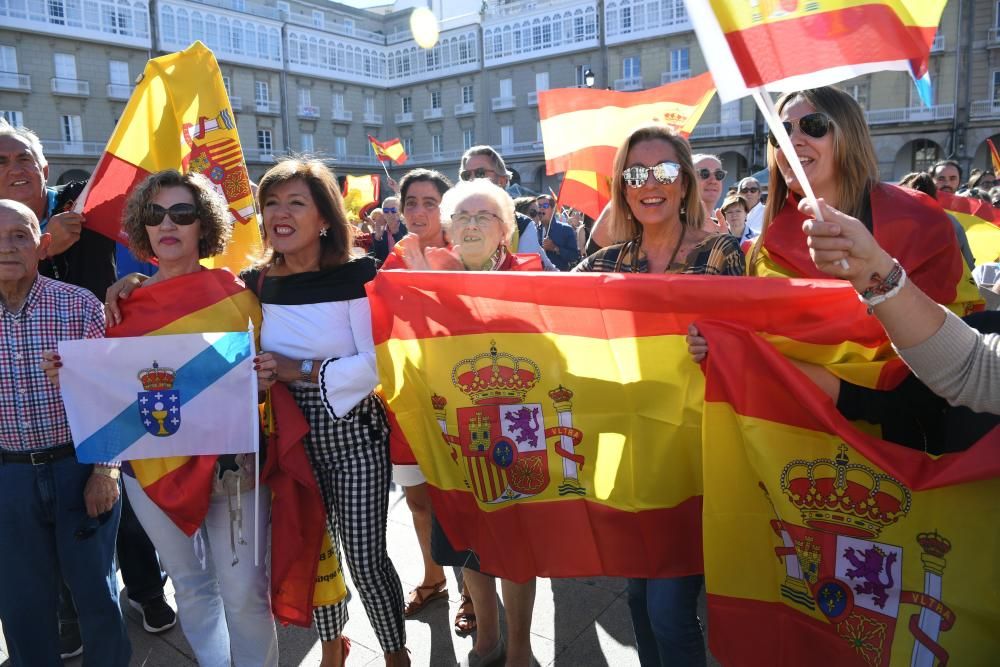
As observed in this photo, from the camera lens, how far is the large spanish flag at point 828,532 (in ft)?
5.99

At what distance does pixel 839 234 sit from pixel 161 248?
2.41 metres

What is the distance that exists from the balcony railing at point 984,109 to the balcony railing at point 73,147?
4256 centimetres

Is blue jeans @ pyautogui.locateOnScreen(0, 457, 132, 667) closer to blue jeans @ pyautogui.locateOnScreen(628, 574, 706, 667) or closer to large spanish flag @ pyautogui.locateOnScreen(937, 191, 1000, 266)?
blue jeans @ pyautogui.locateOnScreen(628, 574, 706, 667)

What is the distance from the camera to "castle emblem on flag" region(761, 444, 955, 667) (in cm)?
189

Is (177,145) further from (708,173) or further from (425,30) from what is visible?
(425,30)

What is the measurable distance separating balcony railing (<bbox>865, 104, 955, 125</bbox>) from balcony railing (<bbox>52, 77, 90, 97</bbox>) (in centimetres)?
3970

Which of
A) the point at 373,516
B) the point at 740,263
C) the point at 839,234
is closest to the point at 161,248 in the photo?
the point at 373,516

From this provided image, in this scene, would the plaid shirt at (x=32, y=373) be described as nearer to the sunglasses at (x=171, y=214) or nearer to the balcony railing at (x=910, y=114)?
the sunglasses at (x=171, y=214)

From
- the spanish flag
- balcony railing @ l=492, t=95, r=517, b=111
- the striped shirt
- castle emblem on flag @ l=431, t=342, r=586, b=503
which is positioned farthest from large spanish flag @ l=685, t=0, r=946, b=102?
balcony railing @ l=492, t=95, r=517, b=111

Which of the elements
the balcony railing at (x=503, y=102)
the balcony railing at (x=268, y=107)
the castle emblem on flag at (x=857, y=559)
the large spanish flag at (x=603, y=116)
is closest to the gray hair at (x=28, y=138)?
the castle emblem on flag at (x=857, y=559)

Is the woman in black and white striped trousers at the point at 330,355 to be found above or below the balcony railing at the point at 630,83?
below

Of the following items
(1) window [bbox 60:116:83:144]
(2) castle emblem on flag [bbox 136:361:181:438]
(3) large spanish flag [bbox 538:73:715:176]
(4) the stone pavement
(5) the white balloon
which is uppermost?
(5) the white balloon

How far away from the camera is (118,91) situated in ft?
129

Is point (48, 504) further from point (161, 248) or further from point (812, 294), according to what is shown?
point (812, 294)
